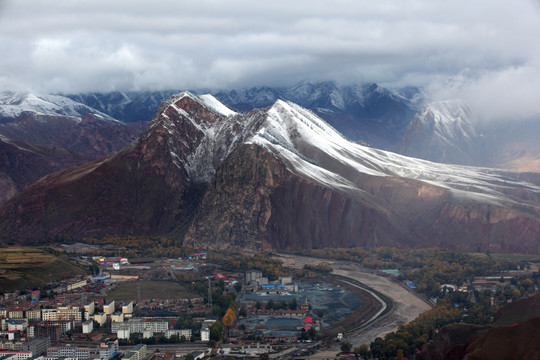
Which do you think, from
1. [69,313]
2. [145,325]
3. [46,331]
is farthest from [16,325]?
[145,325]

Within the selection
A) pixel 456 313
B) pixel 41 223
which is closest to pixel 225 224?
pixel 41 223

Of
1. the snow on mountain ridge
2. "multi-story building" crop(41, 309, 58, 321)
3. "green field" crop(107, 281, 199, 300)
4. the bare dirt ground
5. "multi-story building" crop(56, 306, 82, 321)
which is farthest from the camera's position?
the snow on mountain ridge

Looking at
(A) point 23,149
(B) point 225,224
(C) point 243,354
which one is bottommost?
(C) point 243,354

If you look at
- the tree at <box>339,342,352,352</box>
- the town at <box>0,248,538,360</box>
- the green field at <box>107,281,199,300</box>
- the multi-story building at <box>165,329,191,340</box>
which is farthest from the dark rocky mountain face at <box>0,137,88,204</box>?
the tree at <box>339,342,352,352</box>

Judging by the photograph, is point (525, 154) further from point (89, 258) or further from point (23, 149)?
point (89, 258)

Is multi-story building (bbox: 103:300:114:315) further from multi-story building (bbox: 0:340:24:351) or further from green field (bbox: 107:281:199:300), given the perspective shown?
multi-story building (bbox: 0:340:24:351)

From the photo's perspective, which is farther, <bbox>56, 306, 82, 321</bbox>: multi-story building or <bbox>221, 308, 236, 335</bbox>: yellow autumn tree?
<bbox>56, 306, 82, 321</bbox>: multi-story building

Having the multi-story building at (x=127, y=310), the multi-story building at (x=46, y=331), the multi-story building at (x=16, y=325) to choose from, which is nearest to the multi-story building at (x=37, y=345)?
the multi-story building at (x=46, y=331)
